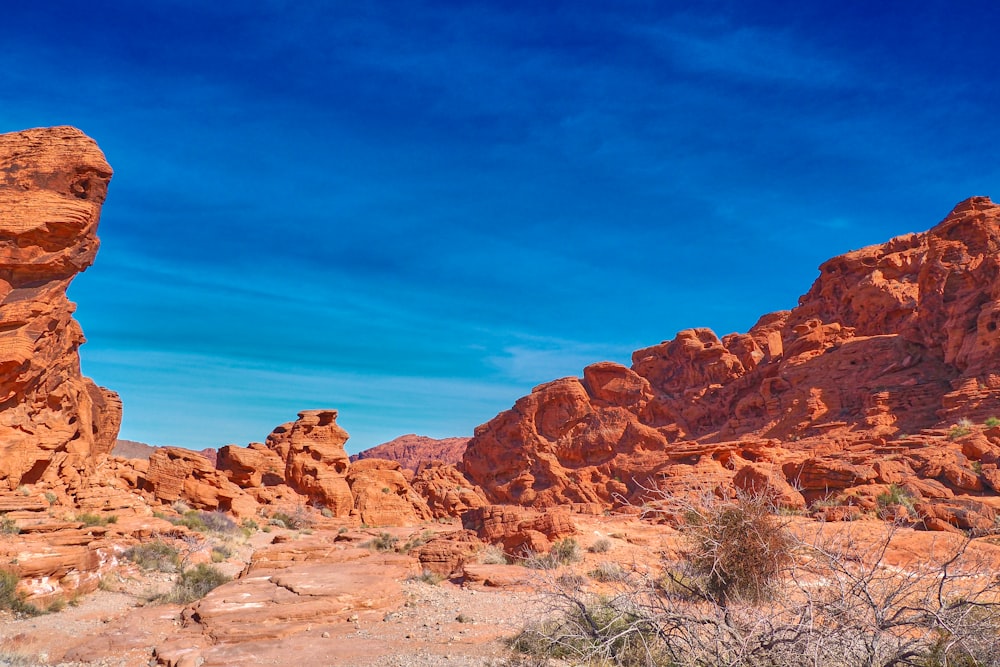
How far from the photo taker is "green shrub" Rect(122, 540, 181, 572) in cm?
1513

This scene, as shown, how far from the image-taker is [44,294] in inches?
728

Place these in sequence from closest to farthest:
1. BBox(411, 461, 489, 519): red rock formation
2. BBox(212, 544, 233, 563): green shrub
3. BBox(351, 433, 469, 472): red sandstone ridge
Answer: BBox(212, 544, 233, 563): green shrub
BBox(411, 461, 489, 519): red rock formation
BBox(351, 433, 469, 472): red sandstone ridge

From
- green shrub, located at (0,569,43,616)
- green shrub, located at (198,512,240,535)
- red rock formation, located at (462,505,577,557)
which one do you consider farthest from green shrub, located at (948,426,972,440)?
green shrub, located at (0,569,43,616)

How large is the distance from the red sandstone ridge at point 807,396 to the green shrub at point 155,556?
12.4m

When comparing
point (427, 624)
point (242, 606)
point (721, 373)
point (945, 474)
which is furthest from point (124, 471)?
point (721, 373)

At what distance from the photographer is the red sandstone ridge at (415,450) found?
122000 millimetres

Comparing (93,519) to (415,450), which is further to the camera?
(415,450)

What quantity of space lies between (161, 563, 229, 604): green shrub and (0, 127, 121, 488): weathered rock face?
648 centimetres

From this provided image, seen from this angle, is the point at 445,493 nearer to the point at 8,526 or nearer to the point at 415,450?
the point at 8,526

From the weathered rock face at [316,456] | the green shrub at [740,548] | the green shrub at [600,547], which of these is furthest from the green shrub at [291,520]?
the green shrub at [740,548]

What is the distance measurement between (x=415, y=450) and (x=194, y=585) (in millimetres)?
118722

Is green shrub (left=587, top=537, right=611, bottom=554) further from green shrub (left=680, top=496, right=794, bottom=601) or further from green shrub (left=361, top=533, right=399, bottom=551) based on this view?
green shrub (left=680, top=496, right=794, bottom=601)

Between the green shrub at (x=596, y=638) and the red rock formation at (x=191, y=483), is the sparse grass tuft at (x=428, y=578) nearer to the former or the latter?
the green shrub at (x=596, y=638)

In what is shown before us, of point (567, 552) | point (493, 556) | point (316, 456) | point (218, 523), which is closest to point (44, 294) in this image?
point (218, 523)
